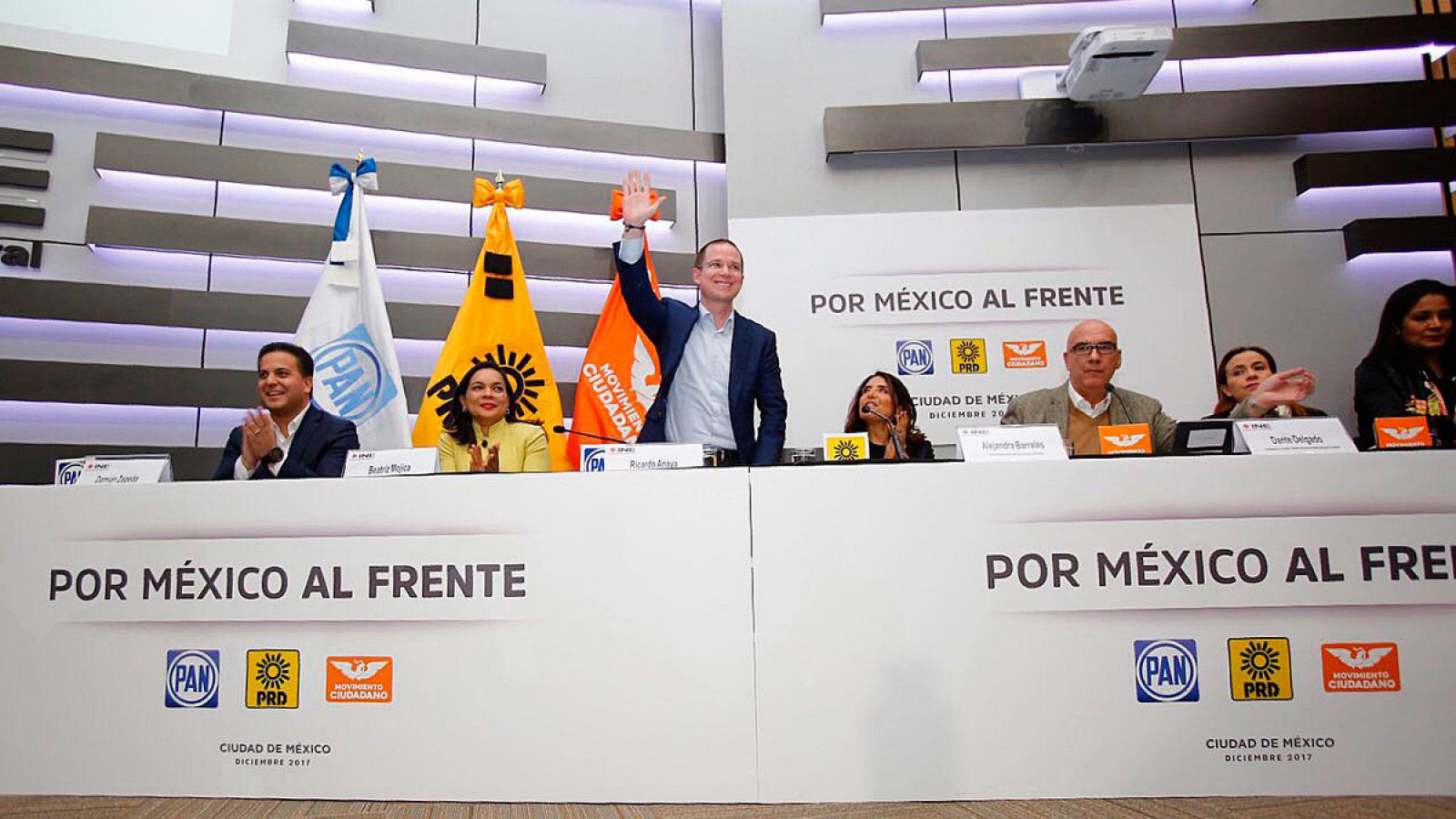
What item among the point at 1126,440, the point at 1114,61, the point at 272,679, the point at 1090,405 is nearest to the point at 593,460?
the point at 272,679

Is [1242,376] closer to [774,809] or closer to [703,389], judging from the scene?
[703,389]

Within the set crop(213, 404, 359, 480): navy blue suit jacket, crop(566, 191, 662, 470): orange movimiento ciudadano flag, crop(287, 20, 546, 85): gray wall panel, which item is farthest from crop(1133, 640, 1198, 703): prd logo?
crop(287, 20, 546, 85): gray wall panel

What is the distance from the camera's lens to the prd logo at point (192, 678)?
1894 mm

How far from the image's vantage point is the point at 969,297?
3.92 meters

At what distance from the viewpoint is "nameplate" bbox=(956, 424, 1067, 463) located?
1.95m

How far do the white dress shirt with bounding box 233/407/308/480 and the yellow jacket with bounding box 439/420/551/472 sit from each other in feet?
1.45

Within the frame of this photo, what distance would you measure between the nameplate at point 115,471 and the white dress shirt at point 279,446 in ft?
1.18

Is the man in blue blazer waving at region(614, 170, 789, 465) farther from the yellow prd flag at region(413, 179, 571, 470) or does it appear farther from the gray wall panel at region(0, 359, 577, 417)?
the gray wall panel at region(0, 359, 577, 417)

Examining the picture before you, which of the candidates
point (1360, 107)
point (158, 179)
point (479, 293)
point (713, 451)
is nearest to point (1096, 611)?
point (713, 451)

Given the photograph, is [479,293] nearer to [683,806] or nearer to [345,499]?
[345,499]

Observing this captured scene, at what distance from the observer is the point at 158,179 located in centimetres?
372

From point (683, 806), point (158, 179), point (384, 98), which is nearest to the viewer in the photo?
point (683, 806)

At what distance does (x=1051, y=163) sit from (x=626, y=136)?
6.23 feet

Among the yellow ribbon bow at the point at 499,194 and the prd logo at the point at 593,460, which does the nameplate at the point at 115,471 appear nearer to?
the prd logo at the point at 593,460
